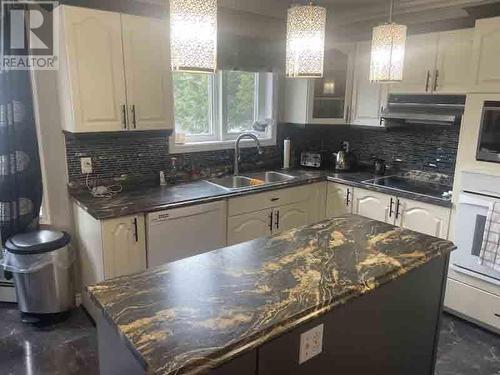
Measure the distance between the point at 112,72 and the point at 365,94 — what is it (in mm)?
2211

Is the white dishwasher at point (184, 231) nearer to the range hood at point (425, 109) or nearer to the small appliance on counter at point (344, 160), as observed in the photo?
the small appliance on counter at point (344, 160)

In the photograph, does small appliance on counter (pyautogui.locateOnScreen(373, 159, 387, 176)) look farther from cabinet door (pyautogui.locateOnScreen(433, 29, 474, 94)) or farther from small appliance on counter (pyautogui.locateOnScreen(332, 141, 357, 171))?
cabinet door (pyautogui.locateOnScreen(433, 29, 474, 94))

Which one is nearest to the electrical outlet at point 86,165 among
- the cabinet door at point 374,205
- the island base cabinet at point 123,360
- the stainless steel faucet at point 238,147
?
the stainless steel faucet at point 238,147

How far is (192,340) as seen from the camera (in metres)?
1.07

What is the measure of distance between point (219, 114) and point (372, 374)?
8.30ft

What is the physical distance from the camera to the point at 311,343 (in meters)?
1.29

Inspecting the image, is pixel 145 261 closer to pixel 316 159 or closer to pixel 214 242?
pixel 214 242

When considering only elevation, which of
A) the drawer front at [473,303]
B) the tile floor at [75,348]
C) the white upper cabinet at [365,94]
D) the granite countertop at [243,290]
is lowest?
the tile floor at [75,348]

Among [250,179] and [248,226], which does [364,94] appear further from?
[248,226]

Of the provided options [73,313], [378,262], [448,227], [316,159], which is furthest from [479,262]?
[73,313]

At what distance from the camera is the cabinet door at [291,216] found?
3318 mm

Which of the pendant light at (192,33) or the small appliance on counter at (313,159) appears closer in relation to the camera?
the pendant light at (192,33)

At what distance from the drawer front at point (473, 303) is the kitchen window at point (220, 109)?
208 centimetres

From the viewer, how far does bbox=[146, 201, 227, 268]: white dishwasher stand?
2566 mm
